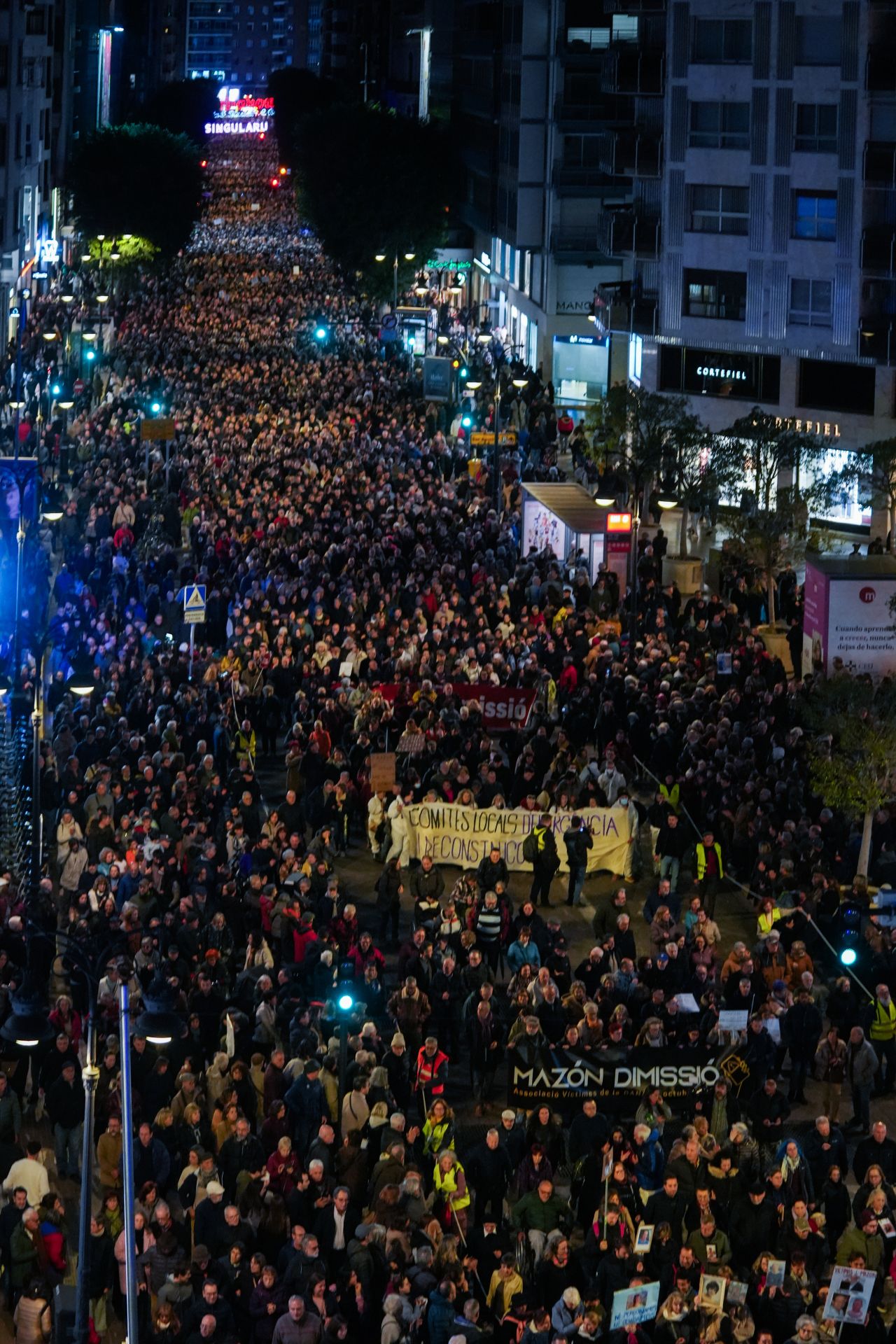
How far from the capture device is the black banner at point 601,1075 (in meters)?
21.2

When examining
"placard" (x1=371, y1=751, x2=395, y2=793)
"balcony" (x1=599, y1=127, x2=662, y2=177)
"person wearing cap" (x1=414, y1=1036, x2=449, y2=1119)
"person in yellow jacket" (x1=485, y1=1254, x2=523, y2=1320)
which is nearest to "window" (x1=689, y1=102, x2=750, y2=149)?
"balcony" (x1=599, y1=127, x2=662, y2=177)

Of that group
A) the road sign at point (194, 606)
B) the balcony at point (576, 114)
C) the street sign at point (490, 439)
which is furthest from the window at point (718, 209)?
the road sign at point (194, 606)

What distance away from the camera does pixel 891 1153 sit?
19875 millimetres

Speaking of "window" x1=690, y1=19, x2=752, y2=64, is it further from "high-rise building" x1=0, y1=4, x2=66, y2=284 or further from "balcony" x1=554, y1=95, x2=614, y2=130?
"high-rise building" x1=0, y1=4, x2=66, y2=284

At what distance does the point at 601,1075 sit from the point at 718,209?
42106 millimetres

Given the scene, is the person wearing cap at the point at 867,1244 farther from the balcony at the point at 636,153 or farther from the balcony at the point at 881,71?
the balcony at the point at 636,153

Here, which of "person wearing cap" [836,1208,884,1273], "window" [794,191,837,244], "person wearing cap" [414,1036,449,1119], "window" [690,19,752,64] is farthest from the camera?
"window" [690,19,752,64]

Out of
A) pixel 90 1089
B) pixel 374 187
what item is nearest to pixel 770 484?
pixel 90 1089

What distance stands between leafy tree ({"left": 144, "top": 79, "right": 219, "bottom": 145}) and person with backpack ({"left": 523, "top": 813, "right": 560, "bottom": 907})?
14282 centimetres

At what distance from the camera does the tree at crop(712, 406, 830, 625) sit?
43.2m

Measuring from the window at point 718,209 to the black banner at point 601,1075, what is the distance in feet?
136

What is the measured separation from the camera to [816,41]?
57844 mm

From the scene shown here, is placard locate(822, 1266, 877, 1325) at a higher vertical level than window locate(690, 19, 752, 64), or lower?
lower

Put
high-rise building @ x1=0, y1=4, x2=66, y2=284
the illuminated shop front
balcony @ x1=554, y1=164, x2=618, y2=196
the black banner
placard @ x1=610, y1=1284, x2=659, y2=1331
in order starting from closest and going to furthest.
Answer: placard @ x1=610, y1=1284, x2=659, y2=1331 → the black banner → the illuminated shop front → balcony @ x1=554, y1=164, x2=618, y2=196 → high-rise building @ x1=0, y1=4, x2=66, y2=284
